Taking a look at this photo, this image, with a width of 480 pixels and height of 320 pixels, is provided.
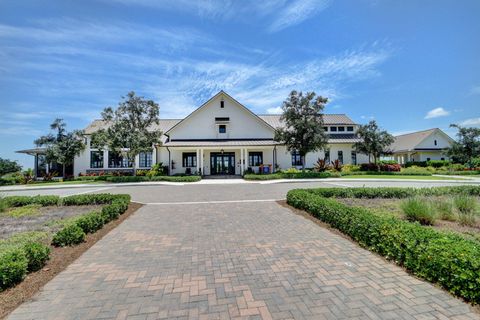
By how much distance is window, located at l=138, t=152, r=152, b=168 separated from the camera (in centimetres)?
2830

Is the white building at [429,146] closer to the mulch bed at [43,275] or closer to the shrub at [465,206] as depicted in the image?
the shrub at [465,206]

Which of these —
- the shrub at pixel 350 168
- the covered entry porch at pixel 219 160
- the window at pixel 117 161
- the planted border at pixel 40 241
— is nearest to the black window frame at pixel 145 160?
the window at pixel 117 161

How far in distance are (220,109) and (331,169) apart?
1435 centimetres

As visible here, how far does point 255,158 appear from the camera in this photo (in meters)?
27.5

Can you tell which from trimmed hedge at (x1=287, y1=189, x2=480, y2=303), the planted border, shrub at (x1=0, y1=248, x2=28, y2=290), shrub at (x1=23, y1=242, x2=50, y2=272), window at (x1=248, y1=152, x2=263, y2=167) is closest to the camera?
trimmed hedge at (x1=287, y1=189, x2=480, y2=303)

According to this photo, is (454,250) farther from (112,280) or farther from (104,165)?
(104,165)

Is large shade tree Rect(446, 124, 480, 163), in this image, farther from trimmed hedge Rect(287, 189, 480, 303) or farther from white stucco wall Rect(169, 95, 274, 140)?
trimmed hedge Rect(287, 189, 480, 303)

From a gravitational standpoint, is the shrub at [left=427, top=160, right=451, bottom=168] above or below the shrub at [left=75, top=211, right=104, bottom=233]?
above

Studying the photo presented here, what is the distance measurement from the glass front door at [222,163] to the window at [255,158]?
6.39 feet

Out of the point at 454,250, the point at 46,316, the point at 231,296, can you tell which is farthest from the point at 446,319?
the point at 46,316

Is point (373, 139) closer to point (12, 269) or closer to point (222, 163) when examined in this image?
point (222, 163)

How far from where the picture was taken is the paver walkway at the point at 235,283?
3006 millimetres

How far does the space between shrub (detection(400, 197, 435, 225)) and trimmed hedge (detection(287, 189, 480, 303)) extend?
5.83 feet

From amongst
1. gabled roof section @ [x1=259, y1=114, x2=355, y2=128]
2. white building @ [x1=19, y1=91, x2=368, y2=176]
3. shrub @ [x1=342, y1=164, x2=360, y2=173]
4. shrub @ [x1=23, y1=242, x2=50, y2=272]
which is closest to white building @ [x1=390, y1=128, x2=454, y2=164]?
gabled roof section @ [x1=259, y1=114, x2=355, y2=128]
